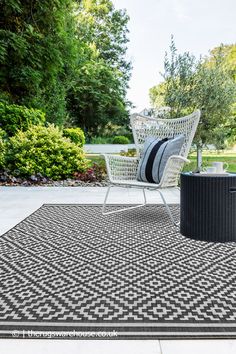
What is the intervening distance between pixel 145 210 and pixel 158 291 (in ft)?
6.47

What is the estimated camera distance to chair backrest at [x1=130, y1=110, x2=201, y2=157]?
348cm

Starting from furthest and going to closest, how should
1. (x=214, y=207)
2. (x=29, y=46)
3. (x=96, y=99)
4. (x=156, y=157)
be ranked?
(x=96, y=99), (x=29, y=46), (x=156, y=157), (x=214, y=207)

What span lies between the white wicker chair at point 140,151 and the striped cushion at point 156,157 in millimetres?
74

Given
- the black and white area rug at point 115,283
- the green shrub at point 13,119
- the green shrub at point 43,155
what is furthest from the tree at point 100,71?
the black and white area rug at point 115,283

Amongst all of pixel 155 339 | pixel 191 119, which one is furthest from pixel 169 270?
pixel 191 119

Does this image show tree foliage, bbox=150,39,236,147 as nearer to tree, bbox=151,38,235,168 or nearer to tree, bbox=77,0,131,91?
tree, bbox=151,38,235,168

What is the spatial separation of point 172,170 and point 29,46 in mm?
6250

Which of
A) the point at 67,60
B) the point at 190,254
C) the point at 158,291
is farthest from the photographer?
the point at 67,60

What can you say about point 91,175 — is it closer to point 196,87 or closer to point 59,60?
point 196,87

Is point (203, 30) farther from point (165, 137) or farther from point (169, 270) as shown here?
point (169, 270)

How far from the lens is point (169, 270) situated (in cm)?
201

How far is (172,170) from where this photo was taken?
3.23m
